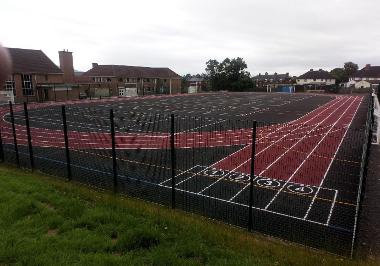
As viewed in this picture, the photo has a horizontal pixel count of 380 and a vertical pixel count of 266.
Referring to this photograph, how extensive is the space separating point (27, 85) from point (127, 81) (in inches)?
1075

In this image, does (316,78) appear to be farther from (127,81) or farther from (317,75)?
(127,81)

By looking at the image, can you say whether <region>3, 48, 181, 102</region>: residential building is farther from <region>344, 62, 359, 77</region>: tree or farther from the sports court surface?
<region>344, 62, 359, 77</region>: tree

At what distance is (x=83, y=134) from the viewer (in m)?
20.7

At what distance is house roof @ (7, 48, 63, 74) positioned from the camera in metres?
49.8

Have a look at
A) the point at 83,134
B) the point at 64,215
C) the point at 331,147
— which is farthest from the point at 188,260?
the point at 83,134

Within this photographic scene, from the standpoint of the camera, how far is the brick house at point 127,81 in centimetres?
6434

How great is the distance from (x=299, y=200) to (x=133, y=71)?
230 ft

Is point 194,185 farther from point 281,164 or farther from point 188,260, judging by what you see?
point 188,260

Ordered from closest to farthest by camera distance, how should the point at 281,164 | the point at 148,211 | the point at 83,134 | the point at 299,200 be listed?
the point at 148,211 < the point at 299,200 < the point at 281,164 < the point at 83,134

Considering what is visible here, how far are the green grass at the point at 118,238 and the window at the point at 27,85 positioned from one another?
1755 inches

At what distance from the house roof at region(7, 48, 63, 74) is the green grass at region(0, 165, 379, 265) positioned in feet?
154

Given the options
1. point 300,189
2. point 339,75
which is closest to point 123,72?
point 300,189

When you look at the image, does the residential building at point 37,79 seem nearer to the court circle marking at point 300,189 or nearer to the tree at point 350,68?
the court circle marking at point 300,189

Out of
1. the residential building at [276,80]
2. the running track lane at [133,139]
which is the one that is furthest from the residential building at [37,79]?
the residential building at [276,80]
